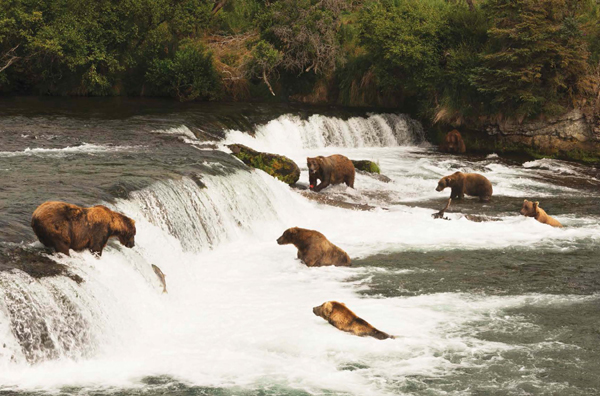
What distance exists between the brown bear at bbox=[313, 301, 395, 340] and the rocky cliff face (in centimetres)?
1813

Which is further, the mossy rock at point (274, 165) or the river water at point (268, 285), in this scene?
the mossy rock at point (274, 165)

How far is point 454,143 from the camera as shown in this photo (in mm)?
26031

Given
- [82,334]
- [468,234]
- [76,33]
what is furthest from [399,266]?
[76,33]

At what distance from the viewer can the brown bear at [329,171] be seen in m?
17.4

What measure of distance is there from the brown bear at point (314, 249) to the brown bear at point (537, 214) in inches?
198

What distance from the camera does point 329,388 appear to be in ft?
24.1

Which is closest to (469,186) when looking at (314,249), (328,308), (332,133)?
(314,249)

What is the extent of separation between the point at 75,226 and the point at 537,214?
31.9 feet

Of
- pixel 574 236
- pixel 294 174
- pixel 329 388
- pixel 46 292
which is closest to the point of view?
pixel 329 388

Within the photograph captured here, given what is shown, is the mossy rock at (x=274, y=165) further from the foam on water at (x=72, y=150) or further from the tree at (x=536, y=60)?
the tree at (x=536, y=60)

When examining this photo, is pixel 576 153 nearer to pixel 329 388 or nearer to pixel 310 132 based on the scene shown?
pixel 310 132

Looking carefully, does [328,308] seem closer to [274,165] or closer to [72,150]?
[274,165]

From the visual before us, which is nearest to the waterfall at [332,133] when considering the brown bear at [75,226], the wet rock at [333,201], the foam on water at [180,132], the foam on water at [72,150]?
the foam on water at [180,132]

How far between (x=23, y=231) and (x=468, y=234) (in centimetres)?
823
